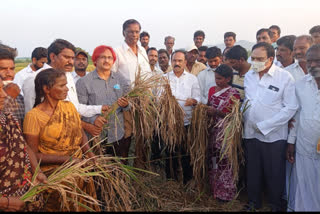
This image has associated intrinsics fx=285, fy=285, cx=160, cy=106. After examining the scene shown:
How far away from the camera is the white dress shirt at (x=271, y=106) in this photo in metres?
3.19

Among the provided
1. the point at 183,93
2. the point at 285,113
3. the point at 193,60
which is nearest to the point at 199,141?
the point at 183,93

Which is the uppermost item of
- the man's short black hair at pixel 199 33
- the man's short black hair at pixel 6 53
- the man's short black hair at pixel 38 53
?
the man's short black hair at pixel 199 33

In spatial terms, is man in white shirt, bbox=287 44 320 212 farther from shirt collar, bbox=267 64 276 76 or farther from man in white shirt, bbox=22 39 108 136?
man in white shirt, bbox=22 39 108 136

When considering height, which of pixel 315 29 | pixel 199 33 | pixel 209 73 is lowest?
pixel 209 73

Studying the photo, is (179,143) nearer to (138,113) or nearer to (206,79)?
(138,113)

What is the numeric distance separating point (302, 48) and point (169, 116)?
2.01m

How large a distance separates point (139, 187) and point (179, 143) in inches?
34.4

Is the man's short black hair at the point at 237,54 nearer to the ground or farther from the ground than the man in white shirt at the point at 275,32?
nearer to the ground

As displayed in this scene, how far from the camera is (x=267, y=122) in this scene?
10.4ft

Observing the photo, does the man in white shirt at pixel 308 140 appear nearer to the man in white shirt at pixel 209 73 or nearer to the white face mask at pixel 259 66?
the white face mask at pixel 259 66

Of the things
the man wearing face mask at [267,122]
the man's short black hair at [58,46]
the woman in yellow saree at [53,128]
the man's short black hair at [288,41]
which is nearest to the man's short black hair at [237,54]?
the man wearing face mask at [267,122]

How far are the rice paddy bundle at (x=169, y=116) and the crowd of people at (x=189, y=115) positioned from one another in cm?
24

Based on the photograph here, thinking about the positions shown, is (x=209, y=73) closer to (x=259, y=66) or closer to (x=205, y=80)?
(x=205, y=80)

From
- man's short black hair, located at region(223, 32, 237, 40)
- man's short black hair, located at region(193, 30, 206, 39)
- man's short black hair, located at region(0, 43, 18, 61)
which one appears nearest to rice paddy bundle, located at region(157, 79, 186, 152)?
man's short black hair, located at region(0, 43, 18, 61)
